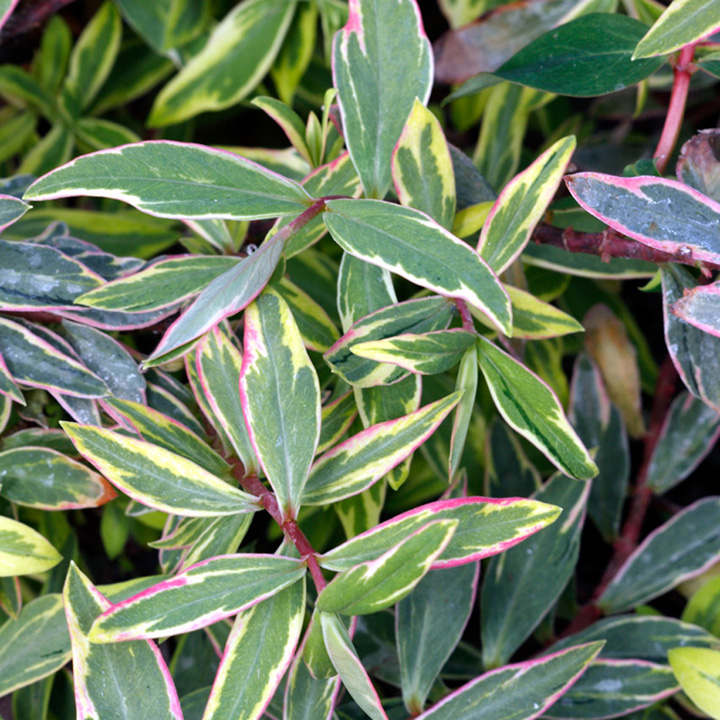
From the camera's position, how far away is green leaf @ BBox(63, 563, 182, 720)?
572 millimetres

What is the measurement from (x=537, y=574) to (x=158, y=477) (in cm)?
43

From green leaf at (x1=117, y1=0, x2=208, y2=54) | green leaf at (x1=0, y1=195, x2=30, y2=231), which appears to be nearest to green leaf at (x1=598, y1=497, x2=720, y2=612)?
green leaf at (x1=0, y1=195, x2=30, y2=231)

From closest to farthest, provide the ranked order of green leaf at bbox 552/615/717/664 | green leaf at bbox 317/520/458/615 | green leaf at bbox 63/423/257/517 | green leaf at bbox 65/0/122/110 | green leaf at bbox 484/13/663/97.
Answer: green leaf at bbox 317/520/458/615
green leaf at bbox 63/423/257/517
green leaf at bbox 484/13/663/97
green leaf at bbox 552/615/717/664
green leaf at bbox 65/0/122/110

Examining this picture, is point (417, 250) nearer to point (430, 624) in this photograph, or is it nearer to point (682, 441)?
point (430, 624)

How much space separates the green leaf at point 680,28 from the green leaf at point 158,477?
45 cm

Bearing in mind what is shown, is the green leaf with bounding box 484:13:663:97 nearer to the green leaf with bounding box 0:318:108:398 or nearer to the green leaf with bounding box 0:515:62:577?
the green leaf with bounding box 0:318:108:398

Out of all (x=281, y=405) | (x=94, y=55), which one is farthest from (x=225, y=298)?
(x=94, y=55)

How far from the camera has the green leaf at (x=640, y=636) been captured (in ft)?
2.65

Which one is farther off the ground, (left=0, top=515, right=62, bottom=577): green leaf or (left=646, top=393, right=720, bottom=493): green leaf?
(left=0, top=515, right=62, bottom=577): green leaf

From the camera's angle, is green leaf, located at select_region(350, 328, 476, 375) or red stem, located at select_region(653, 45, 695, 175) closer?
green leaf, located at select_region(350, 328, 476, 375)

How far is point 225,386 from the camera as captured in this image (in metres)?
0.64

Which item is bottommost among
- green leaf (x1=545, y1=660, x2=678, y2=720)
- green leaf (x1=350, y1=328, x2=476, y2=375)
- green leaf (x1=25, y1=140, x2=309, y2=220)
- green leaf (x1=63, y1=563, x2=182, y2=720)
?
green leaf (x1=545, y1=660, x2=678, y2=720)

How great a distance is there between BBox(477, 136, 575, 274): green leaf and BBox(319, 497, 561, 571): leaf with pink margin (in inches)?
7.1

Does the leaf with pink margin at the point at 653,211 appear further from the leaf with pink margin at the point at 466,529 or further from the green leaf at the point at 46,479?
the green leaf at the point at 46,479
